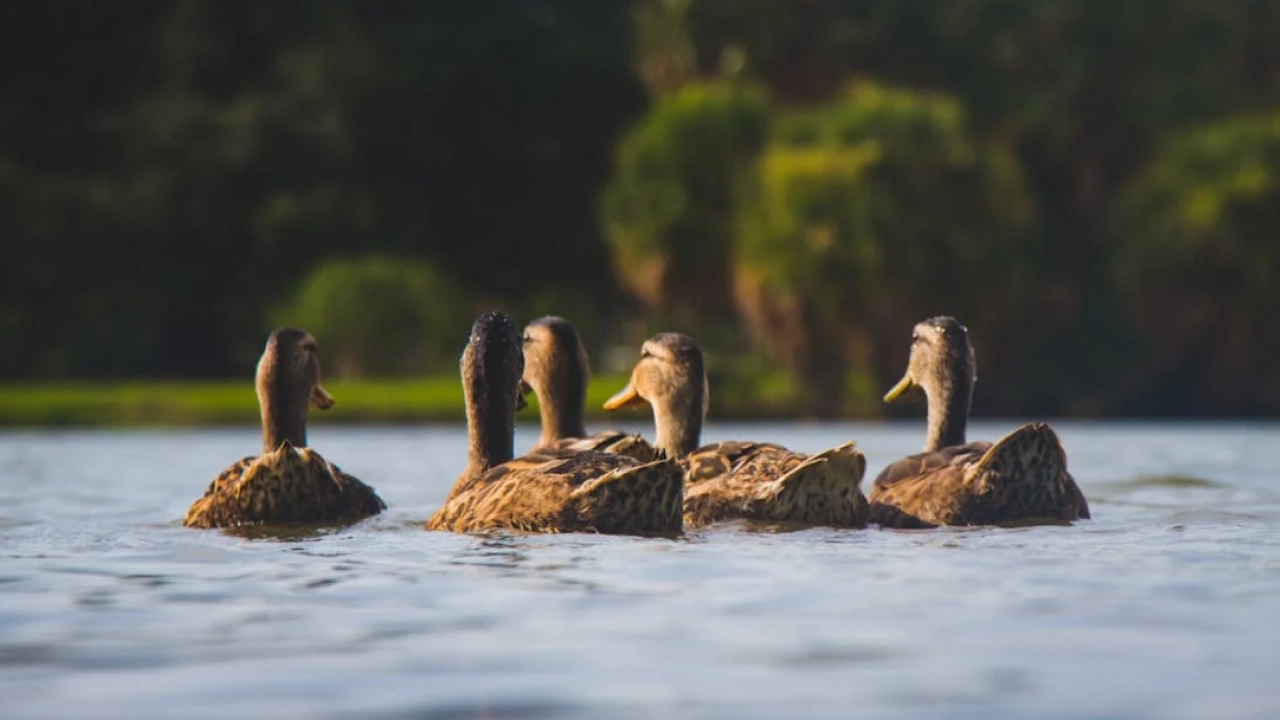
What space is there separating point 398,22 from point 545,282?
22.6 feet

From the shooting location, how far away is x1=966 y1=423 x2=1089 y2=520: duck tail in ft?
42.2

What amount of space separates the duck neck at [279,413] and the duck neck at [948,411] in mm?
3935

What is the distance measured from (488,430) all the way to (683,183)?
28.0 m

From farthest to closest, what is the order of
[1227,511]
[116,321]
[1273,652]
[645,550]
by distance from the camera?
[116,321] → [1227,511] → [645,550] → [1273,652]

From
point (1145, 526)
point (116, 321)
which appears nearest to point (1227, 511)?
point (1145, 526)

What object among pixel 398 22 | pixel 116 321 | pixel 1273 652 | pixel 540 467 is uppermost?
pixel 398 22

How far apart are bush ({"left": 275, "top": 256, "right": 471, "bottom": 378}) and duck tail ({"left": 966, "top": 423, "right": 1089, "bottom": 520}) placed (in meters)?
30.1

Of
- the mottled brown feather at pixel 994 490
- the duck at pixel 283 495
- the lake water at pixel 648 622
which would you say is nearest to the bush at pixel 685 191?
the duck at pixel 283 495

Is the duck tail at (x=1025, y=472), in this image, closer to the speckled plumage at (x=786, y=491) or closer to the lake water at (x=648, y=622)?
the lake water at (x=648, y=622)

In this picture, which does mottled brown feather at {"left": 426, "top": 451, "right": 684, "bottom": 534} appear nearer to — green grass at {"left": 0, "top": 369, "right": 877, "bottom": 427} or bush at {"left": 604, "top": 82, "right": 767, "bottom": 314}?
green grass at {"left": 0, "top": 369, "right": 877, "bottom": 427}

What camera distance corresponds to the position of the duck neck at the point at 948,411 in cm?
1487

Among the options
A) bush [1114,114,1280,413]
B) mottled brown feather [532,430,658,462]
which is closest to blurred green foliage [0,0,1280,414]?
bush [1114,114,1280,413]

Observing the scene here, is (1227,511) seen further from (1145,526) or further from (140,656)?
(140,656)

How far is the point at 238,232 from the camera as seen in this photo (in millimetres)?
48312
